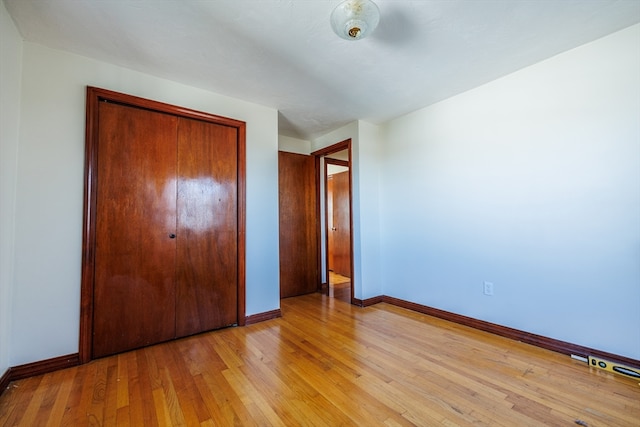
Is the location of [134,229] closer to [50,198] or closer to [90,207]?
[90,207]

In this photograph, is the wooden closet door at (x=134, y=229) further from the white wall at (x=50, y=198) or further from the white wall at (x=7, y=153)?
the white wall at (x=7, y=153)

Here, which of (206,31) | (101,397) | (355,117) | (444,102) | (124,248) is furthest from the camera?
(355,117)

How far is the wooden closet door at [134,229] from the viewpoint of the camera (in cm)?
206

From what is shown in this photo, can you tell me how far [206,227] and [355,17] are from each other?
2101 mm

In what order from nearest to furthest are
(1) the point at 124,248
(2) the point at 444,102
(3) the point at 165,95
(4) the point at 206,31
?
1. (4) the point at 206,31
2. (1) the point at 124,248
3. (3) the point at 165,95
4. (2) the point at 444,102

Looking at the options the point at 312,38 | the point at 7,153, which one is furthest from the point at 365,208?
the point at 7,153

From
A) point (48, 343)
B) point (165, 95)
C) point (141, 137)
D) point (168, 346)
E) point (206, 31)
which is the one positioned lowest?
point (168, 346)

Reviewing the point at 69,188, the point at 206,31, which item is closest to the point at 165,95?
the point at 206,31

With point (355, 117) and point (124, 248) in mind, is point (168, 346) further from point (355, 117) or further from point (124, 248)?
point (355, 117)

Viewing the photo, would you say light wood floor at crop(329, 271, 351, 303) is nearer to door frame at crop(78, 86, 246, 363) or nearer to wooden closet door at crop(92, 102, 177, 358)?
wooden closet door at crop(92, 102, 177, 358)

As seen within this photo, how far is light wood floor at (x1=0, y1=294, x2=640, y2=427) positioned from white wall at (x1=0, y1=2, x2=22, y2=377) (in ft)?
1.64

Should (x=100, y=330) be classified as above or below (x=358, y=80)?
below

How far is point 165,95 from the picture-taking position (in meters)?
2.35

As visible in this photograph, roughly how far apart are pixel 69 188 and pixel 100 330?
3.67 ft
